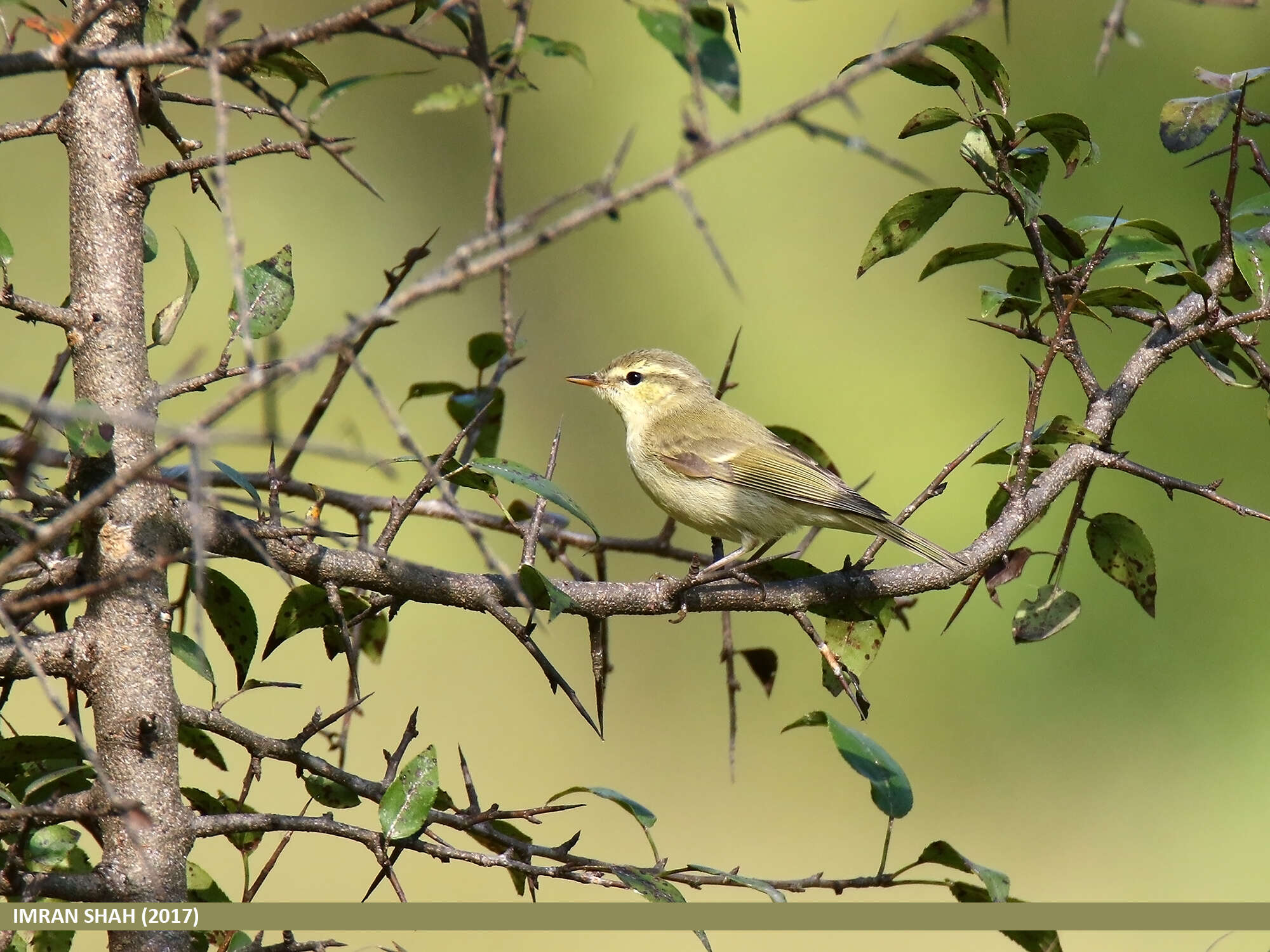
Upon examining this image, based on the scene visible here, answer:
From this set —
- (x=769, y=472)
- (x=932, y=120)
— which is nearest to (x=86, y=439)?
(x=932, y=120)

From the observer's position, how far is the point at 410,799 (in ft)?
3.21

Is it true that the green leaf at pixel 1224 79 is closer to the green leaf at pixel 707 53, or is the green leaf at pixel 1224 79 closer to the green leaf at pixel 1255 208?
the green leaf at pixel 1255 208

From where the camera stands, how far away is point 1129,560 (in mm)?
1329

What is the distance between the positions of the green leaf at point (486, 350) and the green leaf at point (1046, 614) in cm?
73

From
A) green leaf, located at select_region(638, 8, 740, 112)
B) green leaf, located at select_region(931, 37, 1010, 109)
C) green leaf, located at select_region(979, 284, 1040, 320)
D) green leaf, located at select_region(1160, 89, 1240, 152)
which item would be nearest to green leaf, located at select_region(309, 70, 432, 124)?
green leaf, located at select_region(638, 8, 740, 112)

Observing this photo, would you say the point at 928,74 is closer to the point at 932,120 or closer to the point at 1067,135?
the point at 932,120

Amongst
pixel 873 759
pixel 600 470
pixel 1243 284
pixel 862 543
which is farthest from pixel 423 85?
pixel 873 759

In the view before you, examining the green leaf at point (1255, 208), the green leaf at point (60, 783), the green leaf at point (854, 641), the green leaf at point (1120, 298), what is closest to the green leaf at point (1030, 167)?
the green leaf at point (1120, 298)

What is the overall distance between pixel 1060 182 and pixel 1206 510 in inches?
47.5

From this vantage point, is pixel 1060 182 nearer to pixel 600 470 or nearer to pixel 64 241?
pixel 600 470

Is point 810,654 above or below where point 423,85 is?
below

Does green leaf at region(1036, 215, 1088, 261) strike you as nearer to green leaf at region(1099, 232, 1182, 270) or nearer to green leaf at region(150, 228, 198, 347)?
green leaf at region(1099, 232, 1182, 270)

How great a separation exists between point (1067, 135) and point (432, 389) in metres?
0.82

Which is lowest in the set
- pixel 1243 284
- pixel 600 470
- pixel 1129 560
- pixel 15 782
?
pixel 15 782
